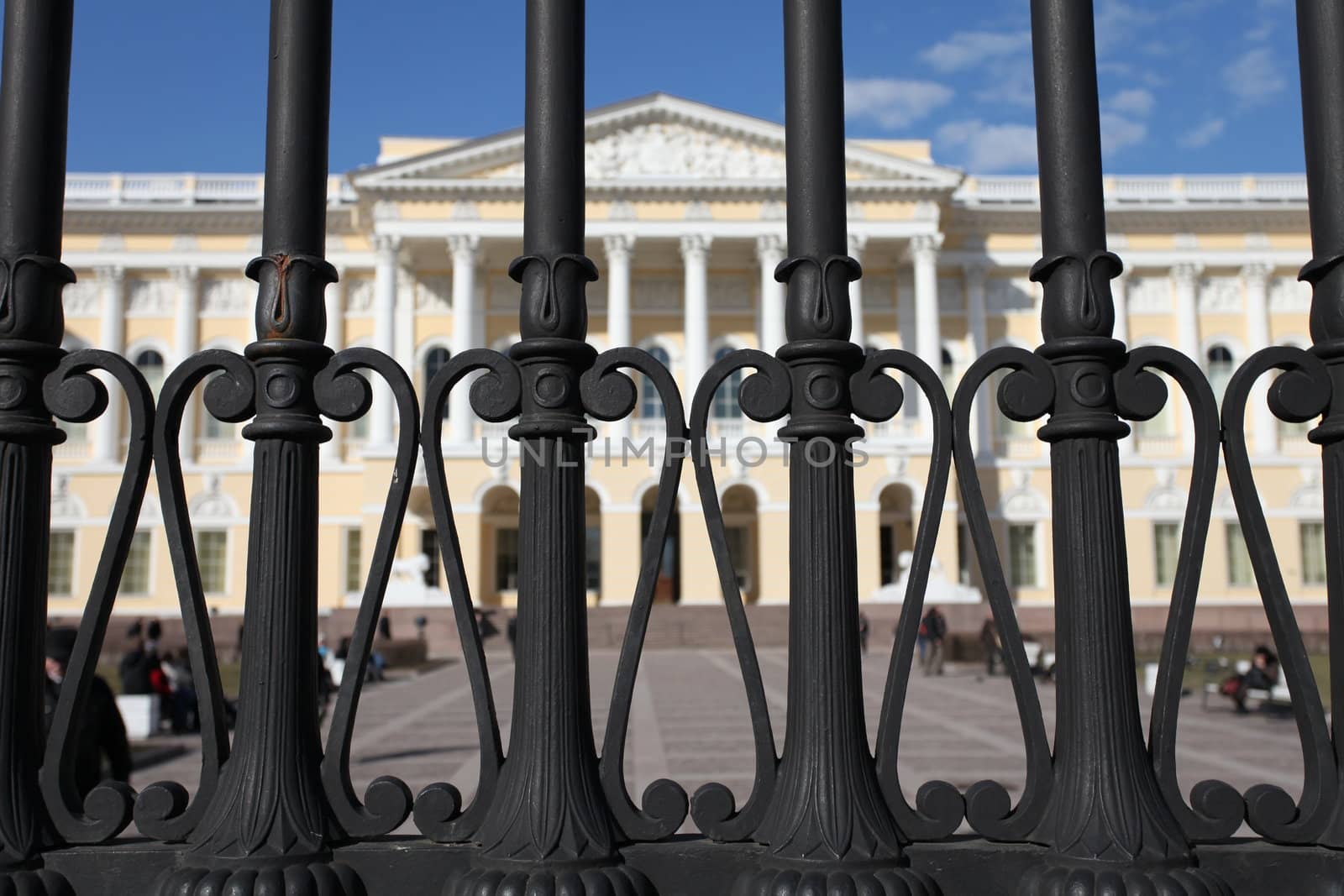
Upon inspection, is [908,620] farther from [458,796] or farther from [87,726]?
[87,726]

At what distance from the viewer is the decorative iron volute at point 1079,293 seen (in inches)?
91.3

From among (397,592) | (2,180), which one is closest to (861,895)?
(2,180)

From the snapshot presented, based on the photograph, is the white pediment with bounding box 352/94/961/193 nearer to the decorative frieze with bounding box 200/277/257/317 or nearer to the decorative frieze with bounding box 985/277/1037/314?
the decorative frieze with bounding box 985/277/1037/314

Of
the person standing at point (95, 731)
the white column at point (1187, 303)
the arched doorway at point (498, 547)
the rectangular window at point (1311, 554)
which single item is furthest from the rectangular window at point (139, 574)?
the rectangular window at point (1311, 554)

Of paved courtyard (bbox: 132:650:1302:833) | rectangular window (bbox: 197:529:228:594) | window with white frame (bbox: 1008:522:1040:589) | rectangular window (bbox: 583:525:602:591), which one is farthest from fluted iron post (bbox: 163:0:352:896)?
rectangular window (bbox: 197:529:228:594)

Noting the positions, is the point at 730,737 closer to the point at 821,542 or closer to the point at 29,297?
the point at 821,542

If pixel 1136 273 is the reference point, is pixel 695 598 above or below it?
below

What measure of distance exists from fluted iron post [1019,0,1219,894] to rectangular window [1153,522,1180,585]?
1513 inches

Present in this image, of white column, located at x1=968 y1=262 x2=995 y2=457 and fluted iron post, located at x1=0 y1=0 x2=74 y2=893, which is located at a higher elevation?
white column, located at x1=968 y1=262 x2=995 y2=457

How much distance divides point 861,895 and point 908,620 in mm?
513

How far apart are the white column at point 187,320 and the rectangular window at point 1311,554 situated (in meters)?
36.0

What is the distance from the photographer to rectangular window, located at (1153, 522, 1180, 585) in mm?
37750

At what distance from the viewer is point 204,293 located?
39.9 metres

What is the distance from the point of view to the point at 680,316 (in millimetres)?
39781
